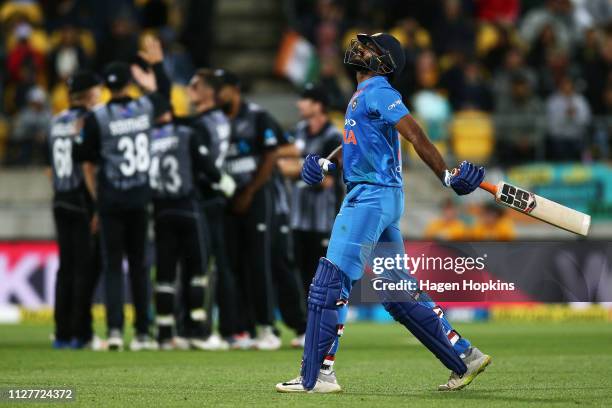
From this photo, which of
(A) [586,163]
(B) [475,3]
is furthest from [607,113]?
(B) [475,3]

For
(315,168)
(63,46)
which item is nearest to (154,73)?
(315,168)

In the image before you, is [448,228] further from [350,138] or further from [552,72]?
[350,138]

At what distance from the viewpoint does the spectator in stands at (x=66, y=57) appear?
22125 mm

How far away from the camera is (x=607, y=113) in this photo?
22.6 metres

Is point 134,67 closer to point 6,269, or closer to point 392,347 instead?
point 392,347

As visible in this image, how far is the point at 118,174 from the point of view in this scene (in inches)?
509

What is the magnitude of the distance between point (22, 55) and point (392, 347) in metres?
10.6

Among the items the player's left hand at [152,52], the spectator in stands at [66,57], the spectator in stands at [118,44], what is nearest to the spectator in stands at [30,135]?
the spectator in stands at [66,57]

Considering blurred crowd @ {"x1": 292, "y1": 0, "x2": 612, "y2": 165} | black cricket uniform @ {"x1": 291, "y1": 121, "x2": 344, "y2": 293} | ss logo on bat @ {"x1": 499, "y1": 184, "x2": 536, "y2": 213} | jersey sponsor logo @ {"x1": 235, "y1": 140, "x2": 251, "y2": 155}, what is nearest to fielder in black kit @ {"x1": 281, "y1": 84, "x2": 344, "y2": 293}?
black cricket uniform @ {"x1": 291, "y1": 121, "x2": 344, "y2": 293}

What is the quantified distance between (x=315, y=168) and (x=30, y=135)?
12.3 metres

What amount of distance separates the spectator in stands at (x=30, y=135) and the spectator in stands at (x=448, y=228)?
19.2 ft

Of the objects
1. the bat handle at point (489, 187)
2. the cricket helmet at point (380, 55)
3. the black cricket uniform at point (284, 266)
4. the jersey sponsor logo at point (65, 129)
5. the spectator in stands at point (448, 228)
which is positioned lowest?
the spectator in stands at point (448, 228)

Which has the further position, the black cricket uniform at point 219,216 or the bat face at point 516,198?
the black cricket uniform at point 219,216

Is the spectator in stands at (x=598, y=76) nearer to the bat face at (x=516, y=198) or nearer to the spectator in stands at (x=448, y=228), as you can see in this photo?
the spectator in stands at (x=448, y=228)
